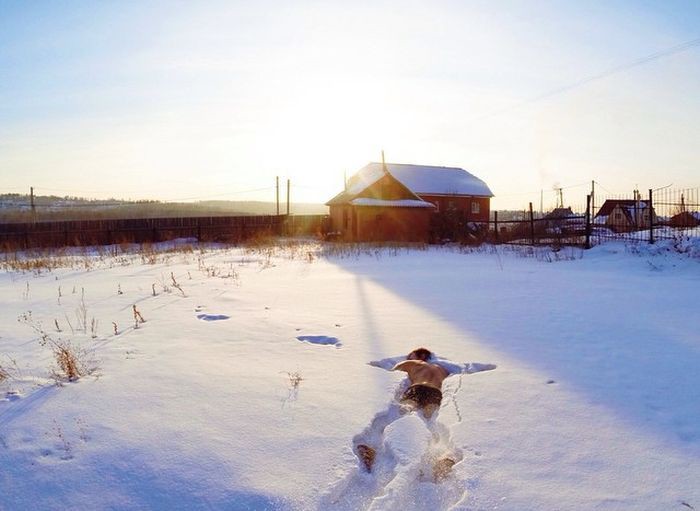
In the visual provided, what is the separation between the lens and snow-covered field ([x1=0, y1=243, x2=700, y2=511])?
85.5 inches

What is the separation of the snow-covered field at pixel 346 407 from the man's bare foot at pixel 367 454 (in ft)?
0.17

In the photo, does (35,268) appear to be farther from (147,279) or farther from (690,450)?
(690,450)

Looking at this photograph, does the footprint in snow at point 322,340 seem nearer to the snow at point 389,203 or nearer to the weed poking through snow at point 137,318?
the weed poking through snow at point 137,318

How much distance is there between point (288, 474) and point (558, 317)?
13.8 feet

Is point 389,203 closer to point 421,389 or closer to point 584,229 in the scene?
point 584,229

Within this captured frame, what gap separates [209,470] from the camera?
229 centimetres

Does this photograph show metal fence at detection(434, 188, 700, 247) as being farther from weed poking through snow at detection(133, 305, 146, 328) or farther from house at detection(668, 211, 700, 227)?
weed poking through snow at detection(133, 305, 146, 328)

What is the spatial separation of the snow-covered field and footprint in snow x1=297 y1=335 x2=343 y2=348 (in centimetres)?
2

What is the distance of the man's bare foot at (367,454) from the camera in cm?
247

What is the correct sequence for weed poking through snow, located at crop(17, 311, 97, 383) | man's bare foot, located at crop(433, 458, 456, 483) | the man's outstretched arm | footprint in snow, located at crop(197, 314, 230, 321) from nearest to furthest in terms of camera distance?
man's bare foot, located at crop(433, 458, 456, 483) → weed poking through snow, located at crop(17, 311, 97, 383) → the man's outstretched arm → footprint in snow, located at crop(197, 314, 230, 321)

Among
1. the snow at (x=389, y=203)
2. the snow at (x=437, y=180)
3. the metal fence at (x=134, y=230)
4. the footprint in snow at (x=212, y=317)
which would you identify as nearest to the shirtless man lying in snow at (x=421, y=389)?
the footprint in snow at (x=212, y=317)

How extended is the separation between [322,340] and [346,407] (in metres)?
1.57

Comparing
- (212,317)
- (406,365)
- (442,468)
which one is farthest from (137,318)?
(442,468)

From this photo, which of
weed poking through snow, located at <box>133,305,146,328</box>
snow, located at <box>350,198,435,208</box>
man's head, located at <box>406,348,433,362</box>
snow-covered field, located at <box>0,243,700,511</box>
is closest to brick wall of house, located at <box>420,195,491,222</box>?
snow, located at <box>350,198,435,208</box>
